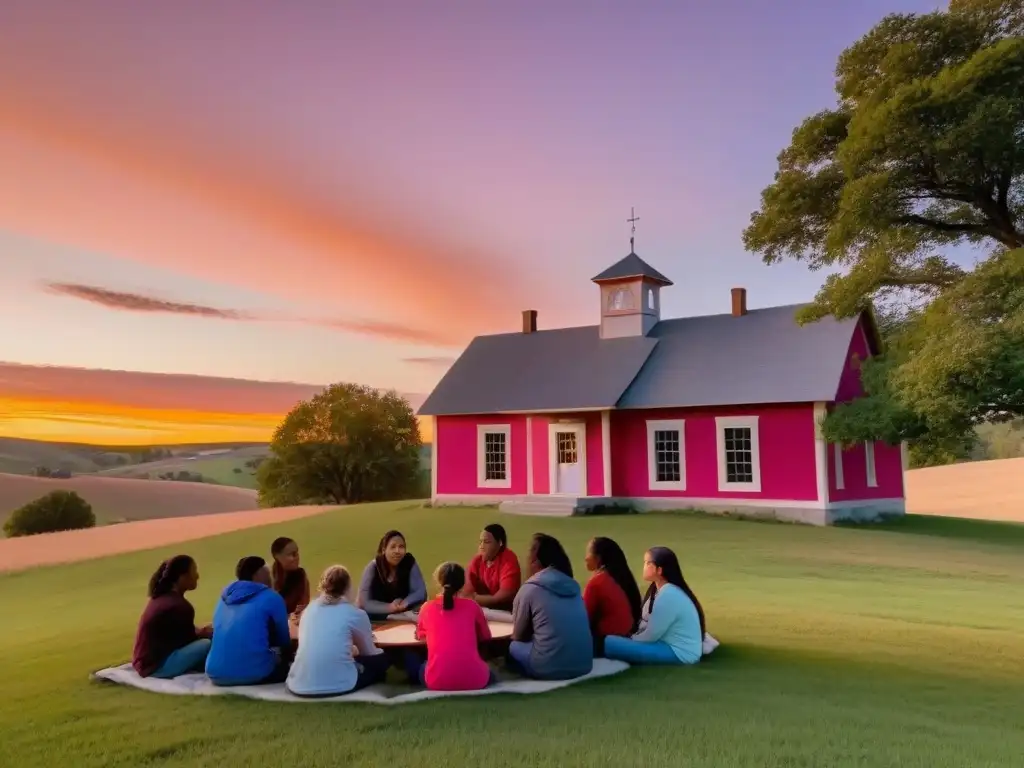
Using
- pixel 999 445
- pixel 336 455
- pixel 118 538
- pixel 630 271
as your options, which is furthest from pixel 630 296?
pixel 999 445

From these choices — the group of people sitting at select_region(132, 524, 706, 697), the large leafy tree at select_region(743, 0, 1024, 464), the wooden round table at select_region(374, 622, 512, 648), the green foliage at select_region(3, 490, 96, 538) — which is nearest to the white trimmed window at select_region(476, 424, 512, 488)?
the large leafy tree at select_region(743, 0, 1024, 464)

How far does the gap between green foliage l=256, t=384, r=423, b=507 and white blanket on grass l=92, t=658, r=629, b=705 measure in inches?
1545

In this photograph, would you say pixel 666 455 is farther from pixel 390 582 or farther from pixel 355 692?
pixel 355 692

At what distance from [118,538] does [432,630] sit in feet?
76.5

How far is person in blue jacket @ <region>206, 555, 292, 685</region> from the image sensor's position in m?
7.25

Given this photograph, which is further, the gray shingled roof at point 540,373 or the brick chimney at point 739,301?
the brick chimney at point 739,301

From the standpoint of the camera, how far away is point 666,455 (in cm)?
2586

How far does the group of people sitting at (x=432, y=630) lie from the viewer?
702 centimetres

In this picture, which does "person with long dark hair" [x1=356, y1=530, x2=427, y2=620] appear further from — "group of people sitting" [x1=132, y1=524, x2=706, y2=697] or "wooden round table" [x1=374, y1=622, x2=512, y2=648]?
"group of people sitting" [x1=132, y1=524, x2=706, y2=697]

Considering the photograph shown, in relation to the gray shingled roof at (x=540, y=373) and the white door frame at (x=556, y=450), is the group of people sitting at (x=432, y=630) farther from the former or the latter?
the white door frame at (x=556, y=450)

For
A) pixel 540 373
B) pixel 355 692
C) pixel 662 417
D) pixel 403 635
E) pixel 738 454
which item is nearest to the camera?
pixel 355 692

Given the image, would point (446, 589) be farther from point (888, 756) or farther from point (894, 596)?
point (894, 596)

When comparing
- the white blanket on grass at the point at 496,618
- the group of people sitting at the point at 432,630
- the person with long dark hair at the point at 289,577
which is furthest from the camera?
the white blanket on grass at the point at 496,618

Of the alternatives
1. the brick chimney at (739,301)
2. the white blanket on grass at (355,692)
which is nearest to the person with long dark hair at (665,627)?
the white blanket on grass at (355,692)
